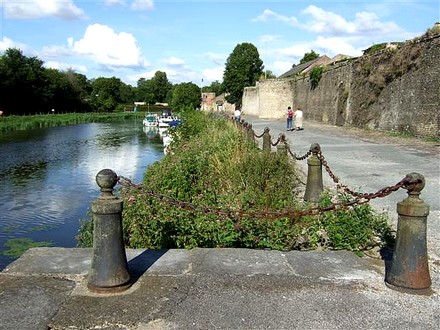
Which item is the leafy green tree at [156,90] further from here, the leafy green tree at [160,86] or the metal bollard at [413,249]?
the metal bollard at [413,249]

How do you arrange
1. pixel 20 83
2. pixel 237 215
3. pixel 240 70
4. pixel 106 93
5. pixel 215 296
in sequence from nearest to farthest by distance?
1. pixel 215 296
2. pixel 237 215
3. pixel 240 70
4. pixel 20 83
5. pixel 106 93

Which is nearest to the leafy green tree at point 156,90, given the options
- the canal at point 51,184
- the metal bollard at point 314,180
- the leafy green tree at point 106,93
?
the leafy green tree at point 106,93

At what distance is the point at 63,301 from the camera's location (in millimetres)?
3670

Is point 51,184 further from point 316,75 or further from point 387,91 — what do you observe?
point 316,75

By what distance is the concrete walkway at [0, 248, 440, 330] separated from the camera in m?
3.38

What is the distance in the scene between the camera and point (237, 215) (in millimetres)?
5375

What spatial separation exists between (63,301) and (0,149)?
1165 inches

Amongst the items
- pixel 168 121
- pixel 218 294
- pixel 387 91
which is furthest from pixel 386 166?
pixel 168 121

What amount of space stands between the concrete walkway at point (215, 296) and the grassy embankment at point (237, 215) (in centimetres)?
58

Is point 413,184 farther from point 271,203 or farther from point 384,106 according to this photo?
point 384,106

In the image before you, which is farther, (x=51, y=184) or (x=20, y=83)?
(x=20, y=83)

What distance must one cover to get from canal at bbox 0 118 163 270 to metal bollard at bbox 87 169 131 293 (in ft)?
20.6

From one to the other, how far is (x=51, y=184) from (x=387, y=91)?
17.0 metres

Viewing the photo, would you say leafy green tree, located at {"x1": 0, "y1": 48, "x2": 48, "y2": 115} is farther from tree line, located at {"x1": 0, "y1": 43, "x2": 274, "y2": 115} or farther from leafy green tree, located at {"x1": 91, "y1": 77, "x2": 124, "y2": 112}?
leafy green tree, located at {"x1": 91, "y1": 77, "x2": 124, "y2": 112}
